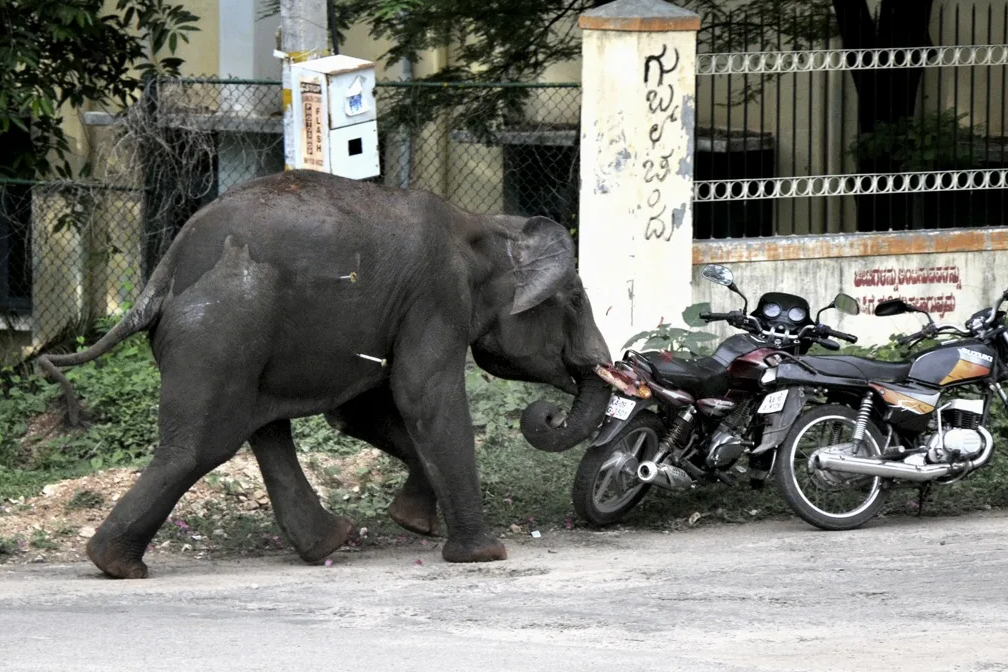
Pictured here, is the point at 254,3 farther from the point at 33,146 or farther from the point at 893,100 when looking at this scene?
the point at 893,100

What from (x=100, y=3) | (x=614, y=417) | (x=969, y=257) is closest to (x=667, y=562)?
(x=614, y=417)

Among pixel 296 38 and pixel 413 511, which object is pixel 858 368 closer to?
pixel 413 511

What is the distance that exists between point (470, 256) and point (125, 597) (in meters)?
2.19

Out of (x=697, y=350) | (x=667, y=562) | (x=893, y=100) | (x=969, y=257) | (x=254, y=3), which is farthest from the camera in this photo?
(x=254, y=3)

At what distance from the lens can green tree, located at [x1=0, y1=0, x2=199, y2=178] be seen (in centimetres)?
1166

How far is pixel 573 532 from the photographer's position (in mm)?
8492

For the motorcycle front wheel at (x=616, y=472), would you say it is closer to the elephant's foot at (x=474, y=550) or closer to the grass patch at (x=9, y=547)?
the elephant's foot at (x=474, y=550)

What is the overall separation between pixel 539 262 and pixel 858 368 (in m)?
1.60

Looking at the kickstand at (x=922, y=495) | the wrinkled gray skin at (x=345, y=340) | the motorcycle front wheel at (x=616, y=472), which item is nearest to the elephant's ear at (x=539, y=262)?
the wrinkled gray skin at (x=345, y=340)

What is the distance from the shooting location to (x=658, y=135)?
1058 cm

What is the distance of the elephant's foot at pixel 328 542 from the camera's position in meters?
7.82

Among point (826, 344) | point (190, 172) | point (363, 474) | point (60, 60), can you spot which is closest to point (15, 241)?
point (60, 60)

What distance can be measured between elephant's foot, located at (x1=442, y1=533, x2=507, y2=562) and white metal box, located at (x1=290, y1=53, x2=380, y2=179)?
2538mm

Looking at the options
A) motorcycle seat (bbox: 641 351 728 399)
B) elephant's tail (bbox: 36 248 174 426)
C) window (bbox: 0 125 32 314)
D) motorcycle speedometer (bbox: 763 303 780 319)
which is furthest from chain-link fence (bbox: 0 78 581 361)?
elephant's tail (bbox: 36 248 174 426)
